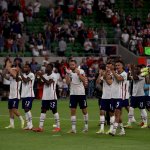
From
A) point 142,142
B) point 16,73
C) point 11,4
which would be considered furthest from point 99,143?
point 11,4

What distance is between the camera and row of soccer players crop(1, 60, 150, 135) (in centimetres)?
2306

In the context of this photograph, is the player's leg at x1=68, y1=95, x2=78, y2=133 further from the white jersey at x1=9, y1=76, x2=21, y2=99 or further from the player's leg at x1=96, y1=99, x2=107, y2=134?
the white jersey at x1=9, y1=76, x2=21, y2=99

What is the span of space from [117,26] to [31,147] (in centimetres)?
3086

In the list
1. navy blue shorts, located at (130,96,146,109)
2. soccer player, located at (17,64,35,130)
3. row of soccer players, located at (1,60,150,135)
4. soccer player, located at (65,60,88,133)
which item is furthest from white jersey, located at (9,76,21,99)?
navy blue shorts, located at (130,96,146,109)

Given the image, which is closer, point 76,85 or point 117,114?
point 117,114

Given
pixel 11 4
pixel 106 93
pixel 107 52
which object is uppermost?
pixel 11 4

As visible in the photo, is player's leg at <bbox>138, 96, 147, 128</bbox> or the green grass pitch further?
player's leg at <bbox>138, 96, 147, 128</bbox>

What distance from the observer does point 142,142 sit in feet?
69.9

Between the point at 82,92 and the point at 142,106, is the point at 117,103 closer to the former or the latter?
the point at 82,92

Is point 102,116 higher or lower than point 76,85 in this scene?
lower

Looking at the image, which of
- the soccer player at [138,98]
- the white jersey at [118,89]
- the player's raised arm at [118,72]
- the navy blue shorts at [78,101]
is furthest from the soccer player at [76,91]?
the soccer player at [138,98]

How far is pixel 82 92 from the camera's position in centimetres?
2391

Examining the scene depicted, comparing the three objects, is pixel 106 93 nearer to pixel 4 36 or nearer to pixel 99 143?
pixel 99 143

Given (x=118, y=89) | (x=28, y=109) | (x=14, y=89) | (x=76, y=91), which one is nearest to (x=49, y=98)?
(x=76, y=91)
